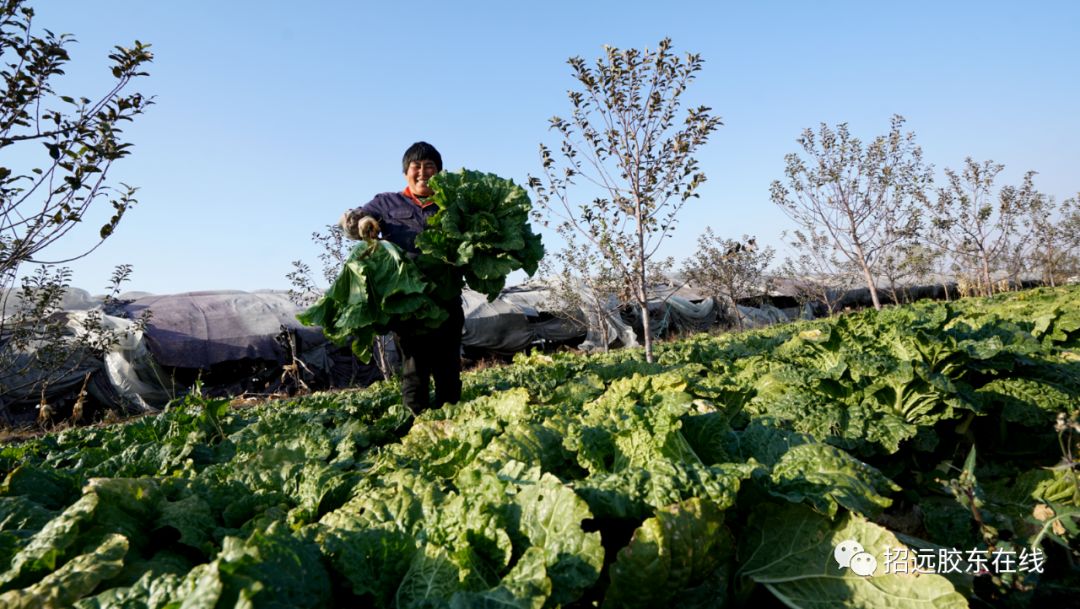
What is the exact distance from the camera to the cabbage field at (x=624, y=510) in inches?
58.2

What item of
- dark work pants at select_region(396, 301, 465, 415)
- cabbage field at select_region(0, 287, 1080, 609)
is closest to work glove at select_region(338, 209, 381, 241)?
dark work pants at select_region(396, 301, 465, 415)

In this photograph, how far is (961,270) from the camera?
29.5 metres

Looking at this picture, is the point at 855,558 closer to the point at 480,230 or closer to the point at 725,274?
the point at 480,230

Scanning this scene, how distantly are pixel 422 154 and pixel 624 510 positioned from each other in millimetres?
3769

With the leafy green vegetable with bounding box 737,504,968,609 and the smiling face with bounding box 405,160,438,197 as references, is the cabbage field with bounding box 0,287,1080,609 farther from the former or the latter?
the smiling face with bounding box 405,160,438,197

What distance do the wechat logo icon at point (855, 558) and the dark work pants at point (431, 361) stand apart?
333 cm

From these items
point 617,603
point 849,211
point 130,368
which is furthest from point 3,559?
point 849,211

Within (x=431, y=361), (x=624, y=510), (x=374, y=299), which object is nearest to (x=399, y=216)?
(x=374, y=299)

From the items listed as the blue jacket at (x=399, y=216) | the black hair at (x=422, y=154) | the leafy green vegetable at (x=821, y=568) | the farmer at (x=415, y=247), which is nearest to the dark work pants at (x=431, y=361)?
the farmer at (x=415, y=247)

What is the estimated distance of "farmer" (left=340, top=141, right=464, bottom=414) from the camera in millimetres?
4543

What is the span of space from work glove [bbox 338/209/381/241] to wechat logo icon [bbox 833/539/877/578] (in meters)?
3.68

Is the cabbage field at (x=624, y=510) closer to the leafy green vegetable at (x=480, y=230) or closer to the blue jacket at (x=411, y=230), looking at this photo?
the leafy green vegetable at (x=480, y=230)

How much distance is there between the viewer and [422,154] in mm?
4699

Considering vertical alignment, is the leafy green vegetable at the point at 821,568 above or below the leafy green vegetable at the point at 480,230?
below
